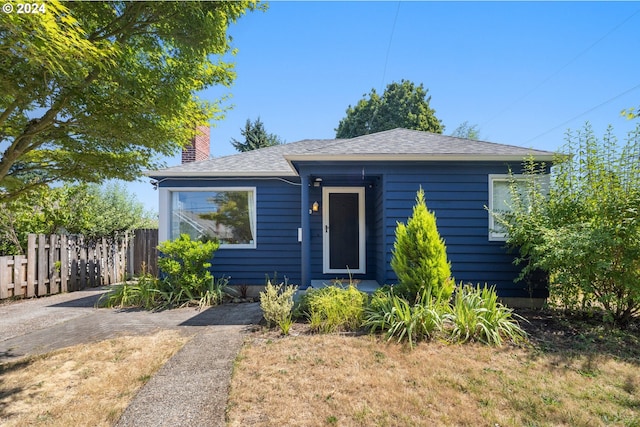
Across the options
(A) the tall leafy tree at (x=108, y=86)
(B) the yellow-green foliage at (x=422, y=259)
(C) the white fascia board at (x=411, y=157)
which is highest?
(A) the tall leafy tree at (x=108, y=86)

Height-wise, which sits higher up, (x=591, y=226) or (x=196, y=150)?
(x=196, y=150)

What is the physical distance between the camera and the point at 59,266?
7254mm

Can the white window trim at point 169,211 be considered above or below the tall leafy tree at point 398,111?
below

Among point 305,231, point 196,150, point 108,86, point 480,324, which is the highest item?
point 196,150

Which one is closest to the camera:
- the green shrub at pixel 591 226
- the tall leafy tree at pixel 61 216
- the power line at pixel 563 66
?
the green shrub at pixel 591 226

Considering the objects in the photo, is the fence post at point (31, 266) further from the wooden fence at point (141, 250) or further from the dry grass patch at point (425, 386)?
the dry grass patch at point (425, 386)

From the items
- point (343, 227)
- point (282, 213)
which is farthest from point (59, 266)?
point (343, 227)

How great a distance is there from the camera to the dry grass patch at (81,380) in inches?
93.9

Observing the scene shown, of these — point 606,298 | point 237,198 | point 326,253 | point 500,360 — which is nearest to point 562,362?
point 500,360

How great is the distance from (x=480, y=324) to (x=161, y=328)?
4.49 metres

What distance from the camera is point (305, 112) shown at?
17000 mm

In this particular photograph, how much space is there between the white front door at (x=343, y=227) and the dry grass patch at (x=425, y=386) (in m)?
3.25

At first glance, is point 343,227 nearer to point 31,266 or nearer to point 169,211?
point 169,211

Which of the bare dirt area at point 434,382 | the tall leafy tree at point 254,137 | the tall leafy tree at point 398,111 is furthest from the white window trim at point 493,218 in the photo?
the tall leafy tree at point 398,111
